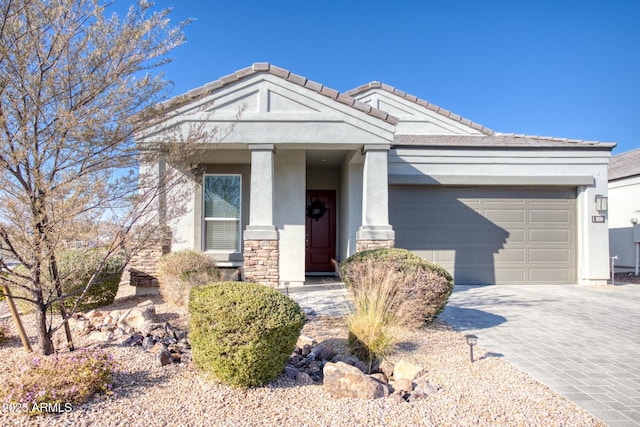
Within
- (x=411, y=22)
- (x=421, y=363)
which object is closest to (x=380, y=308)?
(x=421, y=363)

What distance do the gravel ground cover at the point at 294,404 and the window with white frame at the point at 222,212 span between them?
537 centimetres

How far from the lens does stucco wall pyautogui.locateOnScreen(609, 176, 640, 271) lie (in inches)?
473

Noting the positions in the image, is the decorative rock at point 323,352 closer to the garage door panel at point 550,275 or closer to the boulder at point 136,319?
the boulder at point 136,319

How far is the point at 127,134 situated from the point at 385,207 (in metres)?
5.40

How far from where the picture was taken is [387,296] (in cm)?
421

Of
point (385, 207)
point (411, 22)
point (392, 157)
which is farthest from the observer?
point (411, 22)

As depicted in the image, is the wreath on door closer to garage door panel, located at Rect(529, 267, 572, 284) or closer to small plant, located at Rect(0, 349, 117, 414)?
garage door panel, located at Rect(529, 267, 572, 284)

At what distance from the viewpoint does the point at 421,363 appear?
3729mm

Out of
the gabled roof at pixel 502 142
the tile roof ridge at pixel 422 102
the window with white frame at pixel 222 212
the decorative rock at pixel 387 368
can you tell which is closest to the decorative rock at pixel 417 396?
the decorative rock at pixel 387 368

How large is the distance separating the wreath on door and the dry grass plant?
6246mm

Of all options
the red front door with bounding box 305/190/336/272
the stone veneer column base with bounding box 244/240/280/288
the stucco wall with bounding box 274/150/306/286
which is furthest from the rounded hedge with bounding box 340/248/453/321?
the red front door with bounding box 305/190/336/272

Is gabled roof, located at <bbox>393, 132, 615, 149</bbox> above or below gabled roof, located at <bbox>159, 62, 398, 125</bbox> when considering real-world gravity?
below

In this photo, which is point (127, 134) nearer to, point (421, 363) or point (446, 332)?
point (421, 363)

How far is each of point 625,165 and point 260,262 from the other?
47.5ft
